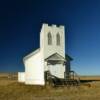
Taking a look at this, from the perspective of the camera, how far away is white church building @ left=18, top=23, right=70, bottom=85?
1379 inches

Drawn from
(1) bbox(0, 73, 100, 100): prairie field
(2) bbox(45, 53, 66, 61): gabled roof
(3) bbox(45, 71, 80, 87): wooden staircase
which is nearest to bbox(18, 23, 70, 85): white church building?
(2) bbox(45, 53, 66, 61): gabled roof

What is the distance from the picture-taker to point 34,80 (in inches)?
1422

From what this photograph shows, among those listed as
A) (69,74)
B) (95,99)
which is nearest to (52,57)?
(69,74)

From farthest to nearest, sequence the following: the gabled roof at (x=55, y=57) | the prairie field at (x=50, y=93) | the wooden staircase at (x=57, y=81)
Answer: the gabled roof at (x=55, y=57) < the wooden staircase at (x=57, y=81) < the prairie field at (x=50, y=93)

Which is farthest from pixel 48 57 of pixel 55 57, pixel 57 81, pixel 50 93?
pixel 50 93

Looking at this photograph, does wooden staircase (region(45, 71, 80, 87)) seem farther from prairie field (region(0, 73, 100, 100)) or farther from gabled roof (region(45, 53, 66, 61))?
prairie field (region(0, 73, 100, 100))

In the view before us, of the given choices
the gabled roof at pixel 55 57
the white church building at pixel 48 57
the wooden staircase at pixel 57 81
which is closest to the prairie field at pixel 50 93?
the wooden staircase at pixel 57 81

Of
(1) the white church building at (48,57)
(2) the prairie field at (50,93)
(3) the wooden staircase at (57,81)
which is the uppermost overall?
(1) the white church building at (48,57)

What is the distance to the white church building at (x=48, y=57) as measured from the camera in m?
35.0

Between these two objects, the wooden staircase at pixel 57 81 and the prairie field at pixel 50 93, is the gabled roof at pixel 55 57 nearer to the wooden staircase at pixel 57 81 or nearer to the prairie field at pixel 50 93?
the wooden staircase at pixel 57 81

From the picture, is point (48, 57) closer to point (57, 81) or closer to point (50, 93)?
point (57, 81)

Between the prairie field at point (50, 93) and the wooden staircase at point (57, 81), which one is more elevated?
the wooden staircase at point (57, 81)

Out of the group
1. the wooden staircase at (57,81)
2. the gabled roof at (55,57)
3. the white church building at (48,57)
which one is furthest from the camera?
the white church building at (48,57)

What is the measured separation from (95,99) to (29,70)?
17355mm
